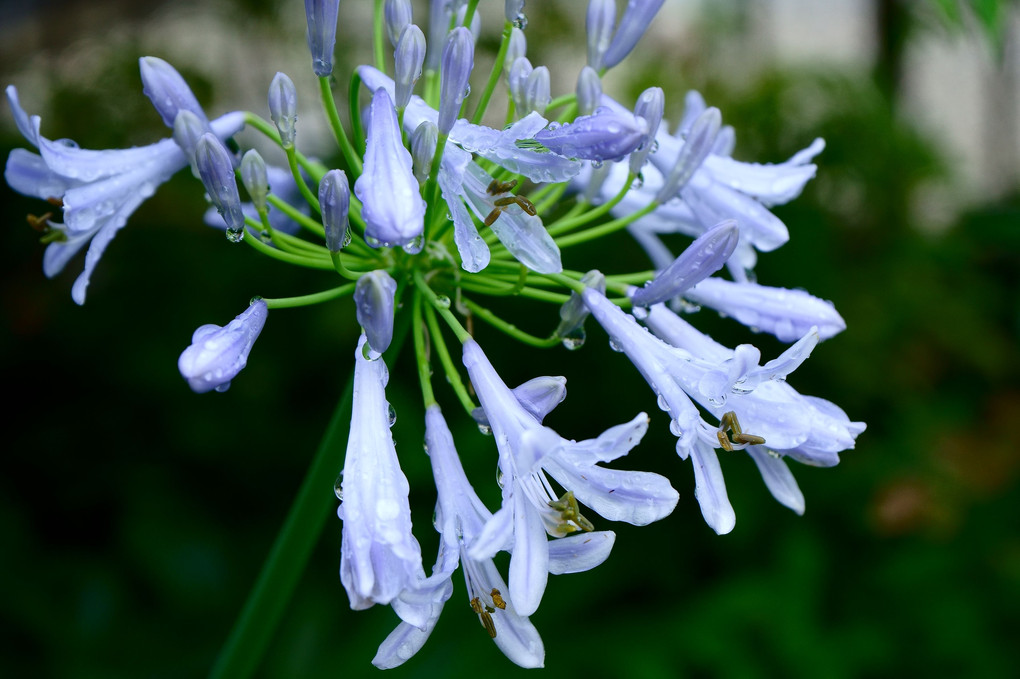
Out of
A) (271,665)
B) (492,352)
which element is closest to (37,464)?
(271,665)

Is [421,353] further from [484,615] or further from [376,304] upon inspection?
[484,615]

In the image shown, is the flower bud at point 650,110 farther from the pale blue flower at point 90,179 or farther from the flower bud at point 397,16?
the pale blue flower at point 90,179

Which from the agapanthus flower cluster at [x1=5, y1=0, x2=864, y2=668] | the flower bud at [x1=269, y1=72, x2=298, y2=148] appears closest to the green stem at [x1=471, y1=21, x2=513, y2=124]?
the agapanthus flower cluster at [x1=5, y1=0, x2=864, y2=668]

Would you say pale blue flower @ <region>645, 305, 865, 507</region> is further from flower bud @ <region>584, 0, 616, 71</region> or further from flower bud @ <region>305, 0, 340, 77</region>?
flower bud @ <region>305, 0, 340, 77</region>

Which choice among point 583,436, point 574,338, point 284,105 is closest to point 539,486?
point 574,338

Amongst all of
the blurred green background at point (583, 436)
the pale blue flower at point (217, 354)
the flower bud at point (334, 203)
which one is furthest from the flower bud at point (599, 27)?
the blurred green background at point (583, 436)

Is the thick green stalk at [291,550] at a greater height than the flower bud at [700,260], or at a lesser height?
lesser

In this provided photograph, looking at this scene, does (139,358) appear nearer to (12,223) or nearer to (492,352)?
(12,223)
